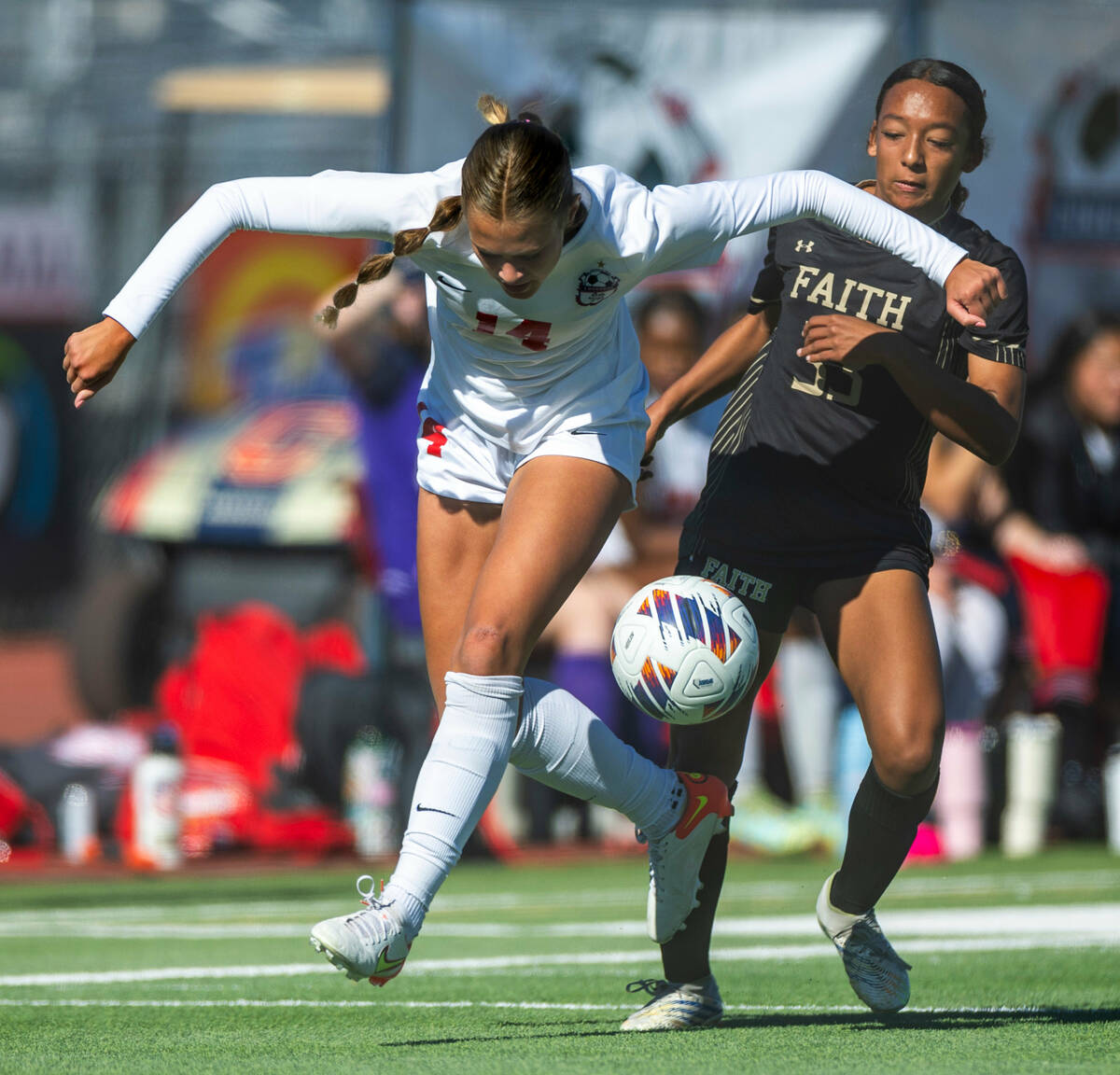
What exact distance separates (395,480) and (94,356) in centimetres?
609

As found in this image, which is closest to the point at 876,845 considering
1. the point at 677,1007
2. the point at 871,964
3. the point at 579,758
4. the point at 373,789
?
the point at 871,964

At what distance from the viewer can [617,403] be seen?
4.88 m

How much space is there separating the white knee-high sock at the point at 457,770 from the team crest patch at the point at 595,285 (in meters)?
0.82

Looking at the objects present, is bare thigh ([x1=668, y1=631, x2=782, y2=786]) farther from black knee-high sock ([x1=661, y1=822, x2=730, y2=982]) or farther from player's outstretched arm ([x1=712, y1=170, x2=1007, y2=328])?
player's outstretched arm ([x1=712, y1=170, x2=1007, y2=328])

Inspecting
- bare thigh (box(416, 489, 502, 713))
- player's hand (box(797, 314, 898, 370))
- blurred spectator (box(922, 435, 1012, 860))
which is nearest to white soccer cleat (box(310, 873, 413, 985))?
bare thigh (box(416, 489, 502, 713))

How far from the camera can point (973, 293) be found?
4566 millimetres

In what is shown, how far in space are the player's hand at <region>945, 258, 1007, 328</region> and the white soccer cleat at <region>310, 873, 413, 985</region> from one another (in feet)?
5.58

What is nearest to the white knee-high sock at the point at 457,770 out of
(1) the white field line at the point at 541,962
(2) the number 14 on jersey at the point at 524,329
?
(2) the number 14 on jersey at the point at 524,329

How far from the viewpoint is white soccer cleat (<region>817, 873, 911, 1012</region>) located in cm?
517

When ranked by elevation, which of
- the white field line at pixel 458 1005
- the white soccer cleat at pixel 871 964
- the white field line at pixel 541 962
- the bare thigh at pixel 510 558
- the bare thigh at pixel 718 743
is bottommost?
the white field line at pixel 541 962

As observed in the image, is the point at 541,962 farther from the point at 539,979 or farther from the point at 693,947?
the point at 693,947

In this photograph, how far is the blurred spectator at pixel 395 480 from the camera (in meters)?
10.2

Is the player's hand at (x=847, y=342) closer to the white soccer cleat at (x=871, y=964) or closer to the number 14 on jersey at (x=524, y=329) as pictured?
the number 14 on jersey at (x=524, y=329)

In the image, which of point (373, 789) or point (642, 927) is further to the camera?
point (373, 789)
